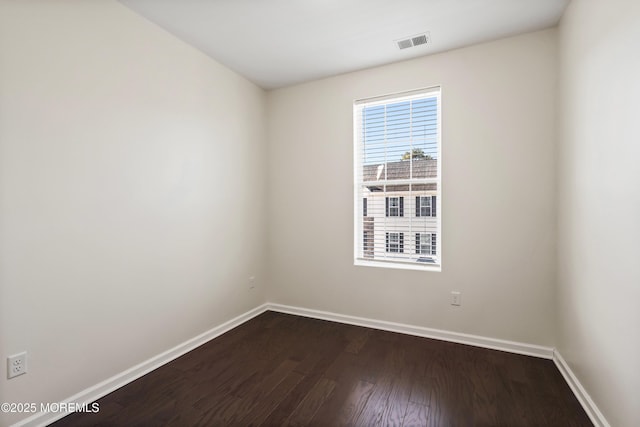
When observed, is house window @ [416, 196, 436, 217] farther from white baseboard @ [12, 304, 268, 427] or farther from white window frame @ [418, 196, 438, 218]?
white baseboard @ [12, 304, 268, 427]

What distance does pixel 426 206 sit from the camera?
2977mm

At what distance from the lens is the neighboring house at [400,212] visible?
296 cm

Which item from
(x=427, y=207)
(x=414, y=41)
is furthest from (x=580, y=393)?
(x=414, y=41)

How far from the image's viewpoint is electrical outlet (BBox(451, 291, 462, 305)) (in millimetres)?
2751

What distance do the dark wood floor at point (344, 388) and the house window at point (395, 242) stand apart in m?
0.88

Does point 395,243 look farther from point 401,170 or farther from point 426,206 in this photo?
point 401,170

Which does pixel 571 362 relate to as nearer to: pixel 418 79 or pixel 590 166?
pixel 590 166

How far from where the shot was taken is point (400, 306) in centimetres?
299

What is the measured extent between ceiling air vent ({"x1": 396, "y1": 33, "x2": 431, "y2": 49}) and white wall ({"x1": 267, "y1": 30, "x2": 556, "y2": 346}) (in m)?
0.27

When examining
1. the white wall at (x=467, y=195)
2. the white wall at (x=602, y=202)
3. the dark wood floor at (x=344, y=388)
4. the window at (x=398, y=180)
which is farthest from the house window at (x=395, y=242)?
the white wall at (x=602, y=202)

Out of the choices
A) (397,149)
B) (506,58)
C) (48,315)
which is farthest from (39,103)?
(506,58)

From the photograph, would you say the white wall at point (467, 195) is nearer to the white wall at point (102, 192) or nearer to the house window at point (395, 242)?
the house window at point (395, 242)

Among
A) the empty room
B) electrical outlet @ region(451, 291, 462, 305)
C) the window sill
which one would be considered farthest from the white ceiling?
electrical outlet @ region(451, 291, 462, 305)

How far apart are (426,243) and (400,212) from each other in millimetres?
407
